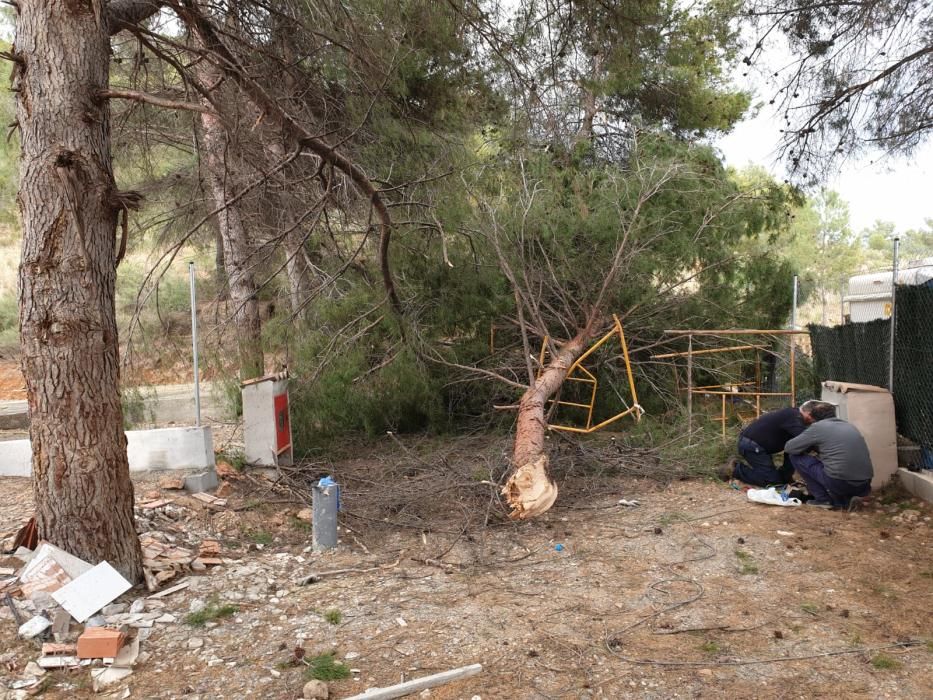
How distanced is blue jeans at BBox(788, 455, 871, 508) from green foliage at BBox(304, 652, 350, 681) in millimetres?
4596

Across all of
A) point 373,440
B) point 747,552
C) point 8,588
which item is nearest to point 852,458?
point 747,552

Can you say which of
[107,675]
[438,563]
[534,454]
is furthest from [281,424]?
[107,675]

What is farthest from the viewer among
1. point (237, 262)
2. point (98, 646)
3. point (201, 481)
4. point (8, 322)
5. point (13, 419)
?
point (8, 322)

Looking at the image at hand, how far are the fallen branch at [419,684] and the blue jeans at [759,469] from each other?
4611 millimetres

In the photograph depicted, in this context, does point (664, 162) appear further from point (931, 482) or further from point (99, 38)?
point (99, 38)

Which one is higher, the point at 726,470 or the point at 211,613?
the point at 726,470

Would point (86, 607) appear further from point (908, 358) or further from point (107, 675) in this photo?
point (908, 358)

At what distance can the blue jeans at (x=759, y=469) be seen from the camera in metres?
7.14

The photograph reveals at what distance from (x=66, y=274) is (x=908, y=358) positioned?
6.87 m

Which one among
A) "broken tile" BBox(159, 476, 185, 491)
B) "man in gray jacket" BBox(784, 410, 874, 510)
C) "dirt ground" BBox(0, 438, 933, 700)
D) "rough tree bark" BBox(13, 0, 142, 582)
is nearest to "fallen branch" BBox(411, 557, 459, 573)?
"dirt ground" BBox(0, 438, 933, 700)

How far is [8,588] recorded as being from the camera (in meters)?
4.27

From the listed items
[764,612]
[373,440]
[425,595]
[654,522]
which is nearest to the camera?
[764,612]

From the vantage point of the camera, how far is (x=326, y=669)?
354 cm

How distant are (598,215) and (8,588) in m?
7.48
